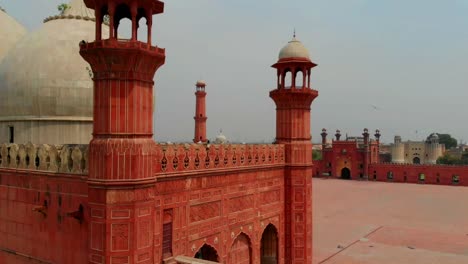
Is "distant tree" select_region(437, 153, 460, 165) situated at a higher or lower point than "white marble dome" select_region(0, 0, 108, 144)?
lower

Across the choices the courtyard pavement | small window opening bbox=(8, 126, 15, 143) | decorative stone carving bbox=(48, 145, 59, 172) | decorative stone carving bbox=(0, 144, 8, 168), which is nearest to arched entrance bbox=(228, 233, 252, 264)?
decorative stone carving bbox=(48, 145, 59, 172)

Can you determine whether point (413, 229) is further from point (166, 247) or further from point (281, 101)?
point (166, 247)

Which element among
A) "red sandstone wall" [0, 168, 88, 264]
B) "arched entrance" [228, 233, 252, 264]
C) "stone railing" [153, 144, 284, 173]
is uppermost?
"stone railing" [153, 144, 284, 173]

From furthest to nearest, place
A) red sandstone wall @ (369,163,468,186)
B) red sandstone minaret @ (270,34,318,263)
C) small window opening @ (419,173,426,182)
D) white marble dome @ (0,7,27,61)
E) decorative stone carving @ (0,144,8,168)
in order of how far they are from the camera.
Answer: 1. small window opening @ (419,173,426,182)
2. red sandstone wall @ (369,163,468,186)
3. white marble dome @ (0,7,27,61)
4. red sandstone minaret @ (270,34,318,263)
5. decorative stone carving @ (0,144,8,168)

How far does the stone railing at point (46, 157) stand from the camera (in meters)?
8.08

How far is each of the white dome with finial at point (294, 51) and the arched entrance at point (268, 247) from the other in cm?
583

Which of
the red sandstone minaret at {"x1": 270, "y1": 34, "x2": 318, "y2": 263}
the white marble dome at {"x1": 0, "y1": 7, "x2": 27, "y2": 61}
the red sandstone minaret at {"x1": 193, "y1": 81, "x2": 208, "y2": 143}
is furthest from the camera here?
the red sandstone minaret at {"x1": 193, "y1": 81, "x2": 208, "y2": 143}

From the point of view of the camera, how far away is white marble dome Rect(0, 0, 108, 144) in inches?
430

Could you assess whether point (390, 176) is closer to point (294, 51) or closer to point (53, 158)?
point (294, 51)

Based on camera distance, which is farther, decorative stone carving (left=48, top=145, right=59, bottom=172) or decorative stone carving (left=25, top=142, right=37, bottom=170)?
decorative stone carving (left=25, top=142, right=37, bottom=170)

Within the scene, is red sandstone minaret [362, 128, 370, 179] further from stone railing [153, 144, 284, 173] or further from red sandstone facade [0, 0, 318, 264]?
stone railing [153, 144, 284, 173]

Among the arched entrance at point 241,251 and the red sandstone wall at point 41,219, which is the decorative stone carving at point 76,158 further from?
the arched entrance at point 241,251

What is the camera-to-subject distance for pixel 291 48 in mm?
13500

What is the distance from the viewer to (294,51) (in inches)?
528
